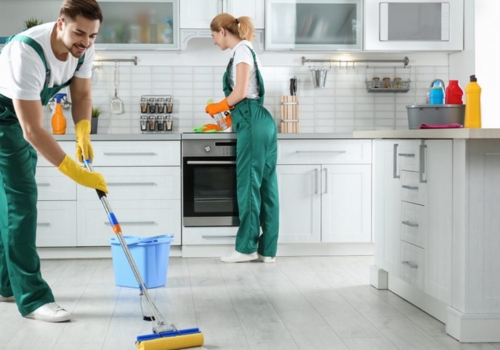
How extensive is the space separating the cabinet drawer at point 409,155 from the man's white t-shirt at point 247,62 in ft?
4.64

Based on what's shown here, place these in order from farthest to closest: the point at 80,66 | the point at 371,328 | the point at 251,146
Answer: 1. the point at 251,146
2. the point at 80,66
3. the point at 371,328

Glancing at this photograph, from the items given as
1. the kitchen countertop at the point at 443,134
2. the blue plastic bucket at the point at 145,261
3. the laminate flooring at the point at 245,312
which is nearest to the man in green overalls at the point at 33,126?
the laminate flooring at the point at 245,312

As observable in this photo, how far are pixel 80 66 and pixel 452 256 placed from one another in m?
1.77

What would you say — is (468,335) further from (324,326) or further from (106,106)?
(106,106)

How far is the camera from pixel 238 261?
15.4 feet

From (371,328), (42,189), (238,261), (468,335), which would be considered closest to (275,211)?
(238,261)

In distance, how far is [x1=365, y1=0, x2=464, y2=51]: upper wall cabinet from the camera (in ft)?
17.1

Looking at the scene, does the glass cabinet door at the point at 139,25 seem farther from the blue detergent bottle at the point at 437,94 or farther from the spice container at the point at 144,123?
the blue detergent bottle at the point at 437,94

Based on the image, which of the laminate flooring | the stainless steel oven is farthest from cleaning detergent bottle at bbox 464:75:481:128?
the stainless steel oven

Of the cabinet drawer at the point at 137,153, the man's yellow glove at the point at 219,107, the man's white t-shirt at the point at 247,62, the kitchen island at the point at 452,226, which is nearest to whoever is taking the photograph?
the kitchen island at the point at 452,226

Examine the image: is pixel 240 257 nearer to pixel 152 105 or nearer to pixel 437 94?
pixel 152 105

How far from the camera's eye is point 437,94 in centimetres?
332

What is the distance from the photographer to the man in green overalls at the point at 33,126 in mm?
2822

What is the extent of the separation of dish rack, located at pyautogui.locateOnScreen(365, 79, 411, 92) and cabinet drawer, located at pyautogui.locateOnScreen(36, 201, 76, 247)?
93.4 inches
